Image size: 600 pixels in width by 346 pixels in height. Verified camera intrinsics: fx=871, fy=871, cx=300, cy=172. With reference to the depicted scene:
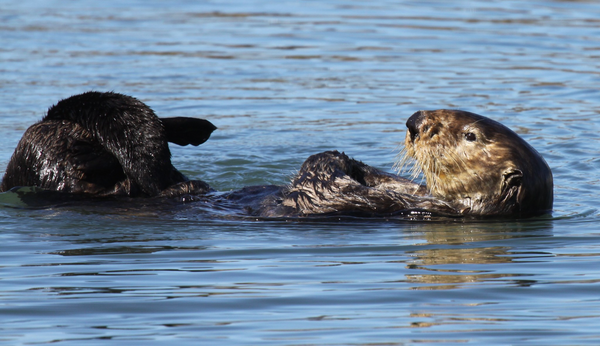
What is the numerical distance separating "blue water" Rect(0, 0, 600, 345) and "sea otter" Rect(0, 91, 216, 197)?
19 cm

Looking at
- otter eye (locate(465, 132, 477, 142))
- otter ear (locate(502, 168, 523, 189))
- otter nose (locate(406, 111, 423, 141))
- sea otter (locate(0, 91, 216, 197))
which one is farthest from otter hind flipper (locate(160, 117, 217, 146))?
otter ear (locate(502, 168, 523, 189))

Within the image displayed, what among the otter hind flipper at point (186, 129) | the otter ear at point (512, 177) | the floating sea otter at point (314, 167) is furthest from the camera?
the otter hind flipper at point (186, 129)

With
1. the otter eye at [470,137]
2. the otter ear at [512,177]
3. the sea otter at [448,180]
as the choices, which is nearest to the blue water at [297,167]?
the sea otter at [448,180]

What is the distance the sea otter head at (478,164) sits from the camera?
5.03 metres

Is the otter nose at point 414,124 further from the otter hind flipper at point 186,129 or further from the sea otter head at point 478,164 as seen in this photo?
the otter hind flipper at point 186,129

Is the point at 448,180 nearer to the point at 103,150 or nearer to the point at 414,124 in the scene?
the point at 414,124

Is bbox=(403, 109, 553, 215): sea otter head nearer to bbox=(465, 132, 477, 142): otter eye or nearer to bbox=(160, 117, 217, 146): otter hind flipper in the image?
bbox=(465, 132, 477, 142): otter eye

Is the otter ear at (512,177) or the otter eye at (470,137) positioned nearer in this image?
the otter ear at (512,177)

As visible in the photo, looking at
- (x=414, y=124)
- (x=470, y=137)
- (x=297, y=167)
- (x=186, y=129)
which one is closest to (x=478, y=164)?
(x=470, y=137)

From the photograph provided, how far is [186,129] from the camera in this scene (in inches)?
220

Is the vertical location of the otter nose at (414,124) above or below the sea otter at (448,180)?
above

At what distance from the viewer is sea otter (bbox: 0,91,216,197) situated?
5262 millimetres

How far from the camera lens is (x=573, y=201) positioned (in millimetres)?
6191

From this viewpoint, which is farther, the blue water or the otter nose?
the otter nose
